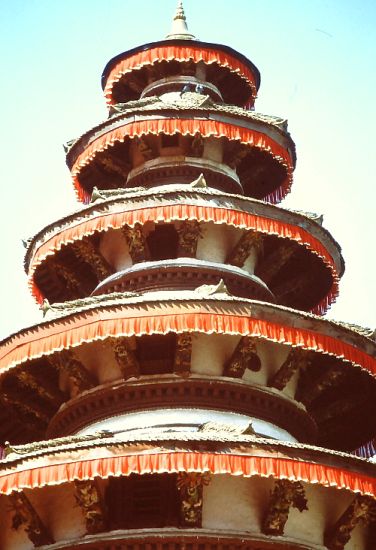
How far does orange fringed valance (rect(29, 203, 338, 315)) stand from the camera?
686 inches

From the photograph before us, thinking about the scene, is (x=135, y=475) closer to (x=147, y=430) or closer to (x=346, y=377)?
(x=147, y=430)

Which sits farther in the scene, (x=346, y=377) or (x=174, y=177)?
(x=174, y=177)

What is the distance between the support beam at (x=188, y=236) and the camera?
1817 centimetres

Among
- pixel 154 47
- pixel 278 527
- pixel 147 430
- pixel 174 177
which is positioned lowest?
pixel 278 527

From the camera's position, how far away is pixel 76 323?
50.8ft

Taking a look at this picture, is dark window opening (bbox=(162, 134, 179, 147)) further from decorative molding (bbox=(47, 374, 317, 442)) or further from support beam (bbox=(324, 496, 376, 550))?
support beam (bbox=(324, 496, 376, 550))

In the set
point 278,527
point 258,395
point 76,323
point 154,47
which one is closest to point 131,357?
point 76,323

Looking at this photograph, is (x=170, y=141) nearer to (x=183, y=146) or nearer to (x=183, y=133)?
(x=183, y=146)

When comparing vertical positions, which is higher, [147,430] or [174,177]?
[174,177]

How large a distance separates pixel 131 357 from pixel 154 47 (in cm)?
946

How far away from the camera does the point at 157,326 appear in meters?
15.1

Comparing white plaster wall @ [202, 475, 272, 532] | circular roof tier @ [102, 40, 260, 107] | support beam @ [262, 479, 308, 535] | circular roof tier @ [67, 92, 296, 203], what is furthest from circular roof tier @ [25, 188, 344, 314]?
circular roof tier @ [102, 40, 260, 107]

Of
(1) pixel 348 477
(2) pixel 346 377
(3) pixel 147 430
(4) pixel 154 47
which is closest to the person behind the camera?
(1) pixel 348 477

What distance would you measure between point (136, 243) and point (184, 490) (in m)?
5.72
